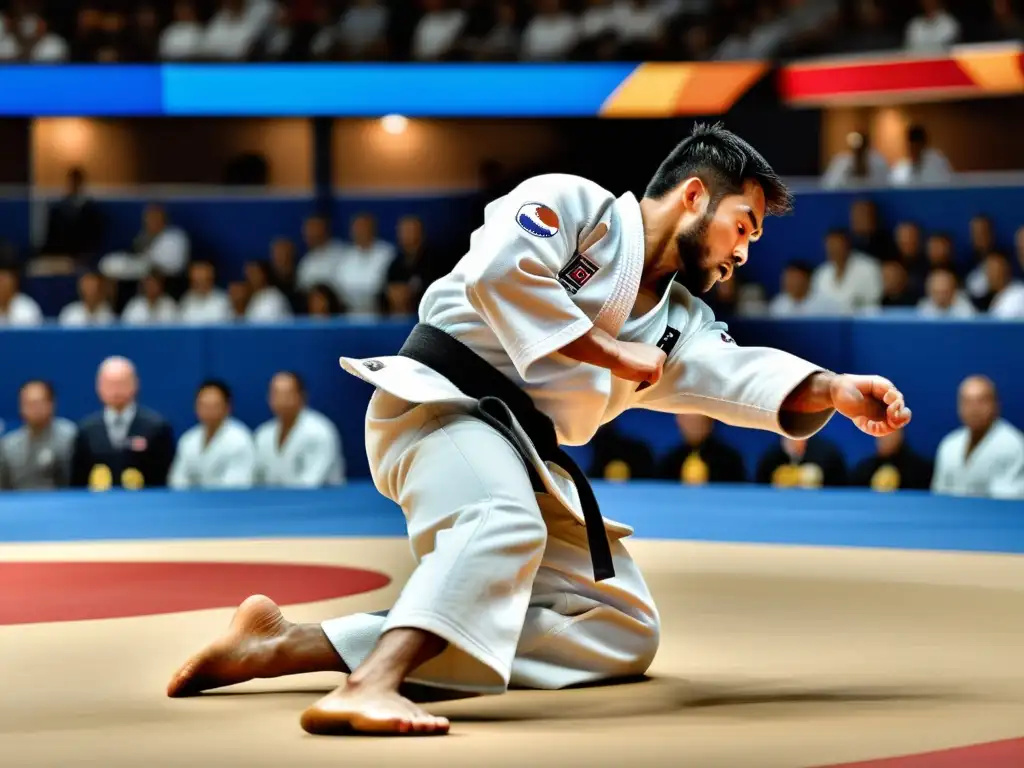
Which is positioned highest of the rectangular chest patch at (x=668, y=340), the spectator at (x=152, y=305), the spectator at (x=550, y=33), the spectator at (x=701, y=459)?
the spectator at (x=550, y=33)

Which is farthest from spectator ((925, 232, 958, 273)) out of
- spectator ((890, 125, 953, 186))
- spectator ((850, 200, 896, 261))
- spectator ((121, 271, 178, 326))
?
spectator ((121, 271, 178, 326))

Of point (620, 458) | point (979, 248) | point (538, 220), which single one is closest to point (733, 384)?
point (538, 220)

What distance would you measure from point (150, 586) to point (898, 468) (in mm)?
4961

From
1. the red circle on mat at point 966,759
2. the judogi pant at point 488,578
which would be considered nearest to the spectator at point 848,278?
the judogi pant at point 488,578

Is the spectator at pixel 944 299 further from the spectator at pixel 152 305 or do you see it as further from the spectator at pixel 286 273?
the spectator at pixel 152 305

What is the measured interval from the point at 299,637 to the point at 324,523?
143 inches

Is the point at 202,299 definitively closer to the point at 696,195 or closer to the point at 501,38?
the point at 501,38

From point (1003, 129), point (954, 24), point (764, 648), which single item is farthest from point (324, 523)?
point (1003, 129)

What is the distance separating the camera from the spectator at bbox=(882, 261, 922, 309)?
11.7 metres

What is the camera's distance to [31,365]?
10.2 m

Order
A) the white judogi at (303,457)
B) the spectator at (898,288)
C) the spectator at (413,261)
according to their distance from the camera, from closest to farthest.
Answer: the white judogi at (303,457), the spectator at (898,288), the spectator at (413,261)

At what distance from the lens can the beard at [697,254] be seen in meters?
4.14

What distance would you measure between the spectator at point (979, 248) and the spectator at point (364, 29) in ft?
18.6

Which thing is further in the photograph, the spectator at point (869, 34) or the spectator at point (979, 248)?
the spectator at point (869, 34)
